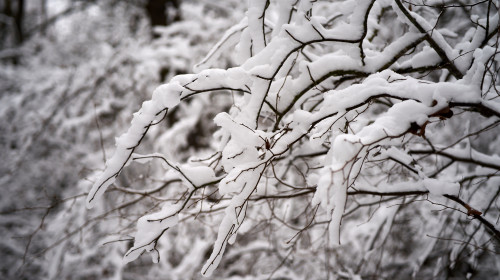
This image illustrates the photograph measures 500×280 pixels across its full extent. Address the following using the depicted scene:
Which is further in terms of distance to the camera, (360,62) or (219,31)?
(219,31)

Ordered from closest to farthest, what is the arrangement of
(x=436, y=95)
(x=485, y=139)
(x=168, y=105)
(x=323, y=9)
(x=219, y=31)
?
(x=436, y=95), (x=168, y=105), (x=323, y=9), (x=485, y=139), (x=219, y=31)

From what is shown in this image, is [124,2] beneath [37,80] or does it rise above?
above

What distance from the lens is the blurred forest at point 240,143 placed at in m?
1.20

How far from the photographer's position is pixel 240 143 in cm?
106

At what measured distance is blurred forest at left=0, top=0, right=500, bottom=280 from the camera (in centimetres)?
120

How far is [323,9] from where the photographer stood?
11.4 ft

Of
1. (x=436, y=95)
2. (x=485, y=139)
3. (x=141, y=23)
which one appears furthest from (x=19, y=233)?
(x=485, y=139)

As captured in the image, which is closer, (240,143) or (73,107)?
(240,143)

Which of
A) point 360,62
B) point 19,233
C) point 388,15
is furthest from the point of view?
point 19,233

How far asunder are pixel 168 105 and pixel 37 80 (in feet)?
15.4

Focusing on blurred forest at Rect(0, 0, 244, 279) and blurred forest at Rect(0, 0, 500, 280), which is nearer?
blurred forest at Rect(0, 0, 500, 280)

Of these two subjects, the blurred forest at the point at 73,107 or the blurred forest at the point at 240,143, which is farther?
the blurred forest at the point at 73,107

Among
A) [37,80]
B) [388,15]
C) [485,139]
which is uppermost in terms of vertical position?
[388,15]

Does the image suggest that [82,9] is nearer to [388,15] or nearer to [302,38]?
[388,15]
